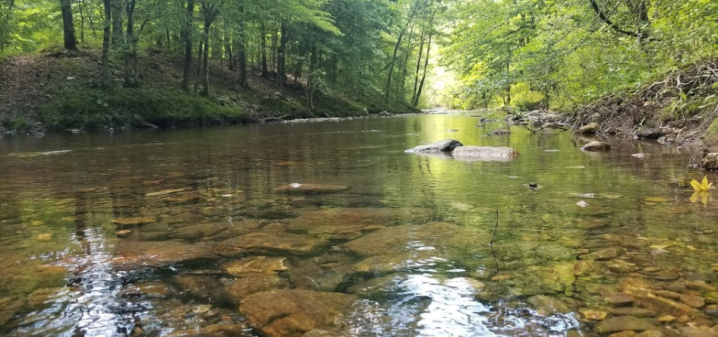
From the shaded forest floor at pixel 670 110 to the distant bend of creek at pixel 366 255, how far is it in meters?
1.74

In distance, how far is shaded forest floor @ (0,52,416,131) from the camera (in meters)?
16.8

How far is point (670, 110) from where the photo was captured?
28.8 feet

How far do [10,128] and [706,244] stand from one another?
19.3 meters

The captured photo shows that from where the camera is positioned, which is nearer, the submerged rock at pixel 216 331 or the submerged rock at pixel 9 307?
the submerged rock at pixel 216 331

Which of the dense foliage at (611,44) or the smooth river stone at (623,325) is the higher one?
the dense foliage at (611,44)

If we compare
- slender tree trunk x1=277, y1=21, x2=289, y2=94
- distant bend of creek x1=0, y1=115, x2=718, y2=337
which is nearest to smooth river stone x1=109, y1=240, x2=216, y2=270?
distant bend of creek x1=0, y1=115, x2=718, y2=337

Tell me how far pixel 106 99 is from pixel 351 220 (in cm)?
1703

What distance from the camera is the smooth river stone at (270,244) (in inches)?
123

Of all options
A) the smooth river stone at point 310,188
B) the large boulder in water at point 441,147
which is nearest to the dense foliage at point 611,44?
the large boulder in water at point 441,147

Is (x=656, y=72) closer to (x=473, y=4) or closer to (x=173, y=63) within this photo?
(x=473, y=4)

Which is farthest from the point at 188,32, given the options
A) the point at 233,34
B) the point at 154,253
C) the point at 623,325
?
the point at 623,325

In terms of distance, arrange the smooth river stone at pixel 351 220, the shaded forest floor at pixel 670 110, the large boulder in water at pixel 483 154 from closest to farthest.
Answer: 1. the smooth river stone at pixel 351 220
2. the shaded forest floor at pixel 670 110
3. the large boulder in water at pixel 483 154

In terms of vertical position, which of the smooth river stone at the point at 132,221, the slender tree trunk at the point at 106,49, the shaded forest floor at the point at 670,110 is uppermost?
the slender tree trunk at the point at 106,49

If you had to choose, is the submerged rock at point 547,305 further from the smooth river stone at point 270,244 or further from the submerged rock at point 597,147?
the submerged rock at point 597,147
